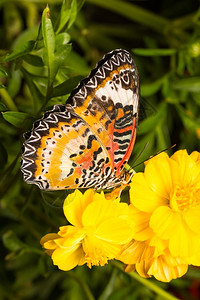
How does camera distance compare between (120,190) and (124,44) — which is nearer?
(120,190)

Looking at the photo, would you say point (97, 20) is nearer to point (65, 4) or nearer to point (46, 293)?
point (65, 4)

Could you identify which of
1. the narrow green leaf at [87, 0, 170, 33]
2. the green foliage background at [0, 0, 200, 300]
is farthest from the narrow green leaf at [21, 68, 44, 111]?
the narrow green leaf at [87, 0, 170, 33]

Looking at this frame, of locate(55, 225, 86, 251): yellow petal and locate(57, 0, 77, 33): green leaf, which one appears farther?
locate(57, 0, 77, 33): green leaf

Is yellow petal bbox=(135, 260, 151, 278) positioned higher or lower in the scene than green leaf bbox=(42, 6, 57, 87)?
lower

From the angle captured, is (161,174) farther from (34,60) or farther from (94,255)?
(34,60)

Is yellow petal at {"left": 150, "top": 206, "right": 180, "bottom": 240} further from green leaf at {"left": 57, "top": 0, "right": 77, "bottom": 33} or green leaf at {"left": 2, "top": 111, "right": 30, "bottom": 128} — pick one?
green leaf at {"left": 57, "top": 0, "right": 77, "bottom": 33}

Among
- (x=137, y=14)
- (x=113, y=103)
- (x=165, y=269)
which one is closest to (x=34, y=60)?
(x=113, y=103)

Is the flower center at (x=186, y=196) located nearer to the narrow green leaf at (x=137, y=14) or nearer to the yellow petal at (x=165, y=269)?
the yellow petal at (x=165, y=269)

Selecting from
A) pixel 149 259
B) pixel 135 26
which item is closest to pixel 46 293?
pixel 149 259
